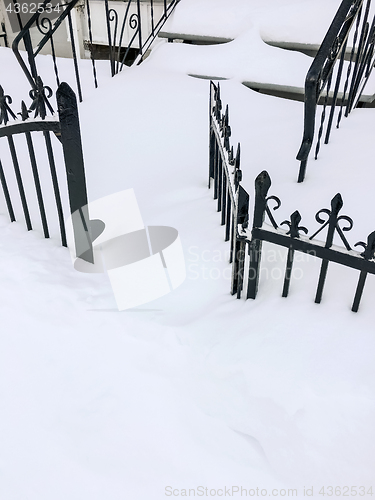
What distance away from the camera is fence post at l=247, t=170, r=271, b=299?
6.63ft

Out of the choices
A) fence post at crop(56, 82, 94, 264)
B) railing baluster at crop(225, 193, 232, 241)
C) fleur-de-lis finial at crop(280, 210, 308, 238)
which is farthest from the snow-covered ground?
fleur-de-lis finial at crop(280, 210, 308, 238)

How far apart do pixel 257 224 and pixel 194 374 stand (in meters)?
0.87

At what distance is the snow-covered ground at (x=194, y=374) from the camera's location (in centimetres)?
173

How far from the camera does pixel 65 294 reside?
2.59 metres

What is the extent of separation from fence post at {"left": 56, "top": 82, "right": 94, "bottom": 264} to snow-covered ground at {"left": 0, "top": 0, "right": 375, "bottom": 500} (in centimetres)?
21

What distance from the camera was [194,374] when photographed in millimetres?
2104

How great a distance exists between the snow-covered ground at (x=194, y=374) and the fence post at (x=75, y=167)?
0.21m

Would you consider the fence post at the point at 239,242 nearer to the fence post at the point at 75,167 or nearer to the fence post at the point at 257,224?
the fence post at the point at 257,224

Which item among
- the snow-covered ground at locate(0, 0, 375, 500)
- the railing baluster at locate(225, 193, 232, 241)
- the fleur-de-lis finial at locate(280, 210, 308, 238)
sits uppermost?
the fleur-de-lis finial at locate(280, 210, 308, 238)

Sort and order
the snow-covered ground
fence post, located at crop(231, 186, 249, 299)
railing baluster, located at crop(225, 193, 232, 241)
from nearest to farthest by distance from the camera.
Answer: the snow-covered ground → fence post, located at crop(231, 186, 249, 299) → railing baluster, located at crop(225, 193, 232, 241)

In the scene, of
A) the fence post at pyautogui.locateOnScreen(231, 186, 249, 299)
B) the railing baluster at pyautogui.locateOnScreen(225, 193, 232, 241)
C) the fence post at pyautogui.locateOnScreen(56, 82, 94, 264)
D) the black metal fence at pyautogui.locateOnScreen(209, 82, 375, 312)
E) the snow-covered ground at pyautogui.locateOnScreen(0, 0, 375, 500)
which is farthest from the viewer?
the railing baluster at pyautogui.locateOnScreen(225, 193, 232, 241)

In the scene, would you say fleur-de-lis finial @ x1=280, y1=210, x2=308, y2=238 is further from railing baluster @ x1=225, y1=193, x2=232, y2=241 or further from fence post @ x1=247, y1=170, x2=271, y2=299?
railing baluster @ x1=225, y1=193, x2=232, y2=241

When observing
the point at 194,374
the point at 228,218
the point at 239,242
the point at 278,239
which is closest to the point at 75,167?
the point at 228,218

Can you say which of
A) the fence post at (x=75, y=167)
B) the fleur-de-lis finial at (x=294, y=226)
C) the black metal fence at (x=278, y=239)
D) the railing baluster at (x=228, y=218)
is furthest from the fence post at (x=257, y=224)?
the fence post at (x=75, y=167)
